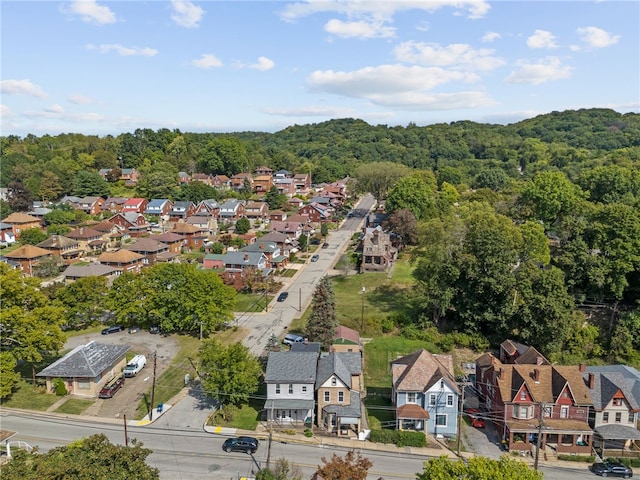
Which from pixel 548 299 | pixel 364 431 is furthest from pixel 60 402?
pixel 548 299

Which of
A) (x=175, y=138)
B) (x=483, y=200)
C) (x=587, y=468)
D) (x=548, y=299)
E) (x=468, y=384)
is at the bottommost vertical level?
(x=587, y=468)

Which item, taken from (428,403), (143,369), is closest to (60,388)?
(143,369)

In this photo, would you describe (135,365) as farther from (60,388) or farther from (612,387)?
(612,387)

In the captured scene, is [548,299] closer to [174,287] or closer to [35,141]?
[174,287]

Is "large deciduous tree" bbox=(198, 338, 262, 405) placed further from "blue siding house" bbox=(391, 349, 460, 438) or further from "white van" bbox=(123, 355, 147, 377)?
"blue siding house" bbox=(391, 349, 460, 438)

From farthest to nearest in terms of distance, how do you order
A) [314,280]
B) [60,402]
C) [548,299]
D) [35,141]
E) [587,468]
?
[35,141], [314,280], [548,299], [60,402], [587,468]

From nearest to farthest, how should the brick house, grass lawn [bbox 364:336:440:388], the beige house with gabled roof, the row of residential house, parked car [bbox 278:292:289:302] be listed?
the brick house < grass lawn [bbox 364:336:440:388] < parked car [bbox 278:292:289:302] < the beige house with gabled roof < the row of residential house

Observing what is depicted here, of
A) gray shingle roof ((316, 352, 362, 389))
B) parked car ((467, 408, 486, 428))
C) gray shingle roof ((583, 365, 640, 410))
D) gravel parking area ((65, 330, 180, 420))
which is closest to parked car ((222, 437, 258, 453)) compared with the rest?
gray shingle roof ((316, 352, 362, 389))

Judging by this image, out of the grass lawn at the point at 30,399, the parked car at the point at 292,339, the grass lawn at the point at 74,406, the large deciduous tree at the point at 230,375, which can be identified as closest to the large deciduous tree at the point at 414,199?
the parked car at the point at 292,339
